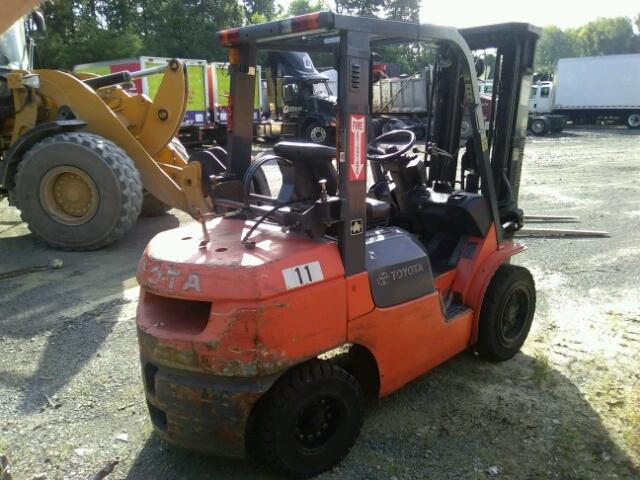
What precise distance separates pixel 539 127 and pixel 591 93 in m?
4.84

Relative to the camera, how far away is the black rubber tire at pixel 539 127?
1051 inches

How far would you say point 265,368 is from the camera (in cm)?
275

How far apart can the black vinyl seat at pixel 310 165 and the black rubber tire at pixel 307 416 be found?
924 millimetres

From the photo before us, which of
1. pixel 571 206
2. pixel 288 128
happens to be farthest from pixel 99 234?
pixel 288 128

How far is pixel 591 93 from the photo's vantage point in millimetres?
29344

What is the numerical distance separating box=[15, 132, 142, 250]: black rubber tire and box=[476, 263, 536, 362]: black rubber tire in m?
4.50

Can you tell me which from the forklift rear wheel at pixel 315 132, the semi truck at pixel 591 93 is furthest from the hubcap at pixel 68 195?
the semi truck at pixel 591 93

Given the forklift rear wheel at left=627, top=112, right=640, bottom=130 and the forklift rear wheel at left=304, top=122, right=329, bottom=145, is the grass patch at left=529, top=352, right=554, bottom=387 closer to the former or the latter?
the forklift rear wheel at left=304, top=122, right=329, bottom=145

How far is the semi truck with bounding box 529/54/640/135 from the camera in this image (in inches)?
1100

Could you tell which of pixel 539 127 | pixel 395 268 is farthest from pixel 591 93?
pixel 395 268

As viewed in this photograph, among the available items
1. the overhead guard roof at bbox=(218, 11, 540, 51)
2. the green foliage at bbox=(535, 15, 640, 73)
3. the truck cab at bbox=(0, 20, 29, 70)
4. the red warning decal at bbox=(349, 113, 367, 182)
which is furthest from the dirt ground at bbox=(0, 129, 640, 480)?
the green foliage at bbox=(535, 15, 640, 73)

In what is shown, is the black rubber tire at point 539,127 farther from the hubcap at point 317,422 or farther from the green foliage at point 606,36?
the green foliage at point 606,36

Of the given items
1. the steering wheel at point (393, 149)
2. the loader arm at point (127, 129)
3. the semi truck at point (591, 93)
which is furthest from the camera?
the semi truck at point (591, 93)

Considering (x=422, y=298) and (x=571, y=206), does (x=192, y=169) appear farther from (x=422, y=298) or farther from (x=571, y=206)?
(x=571, y=206)
